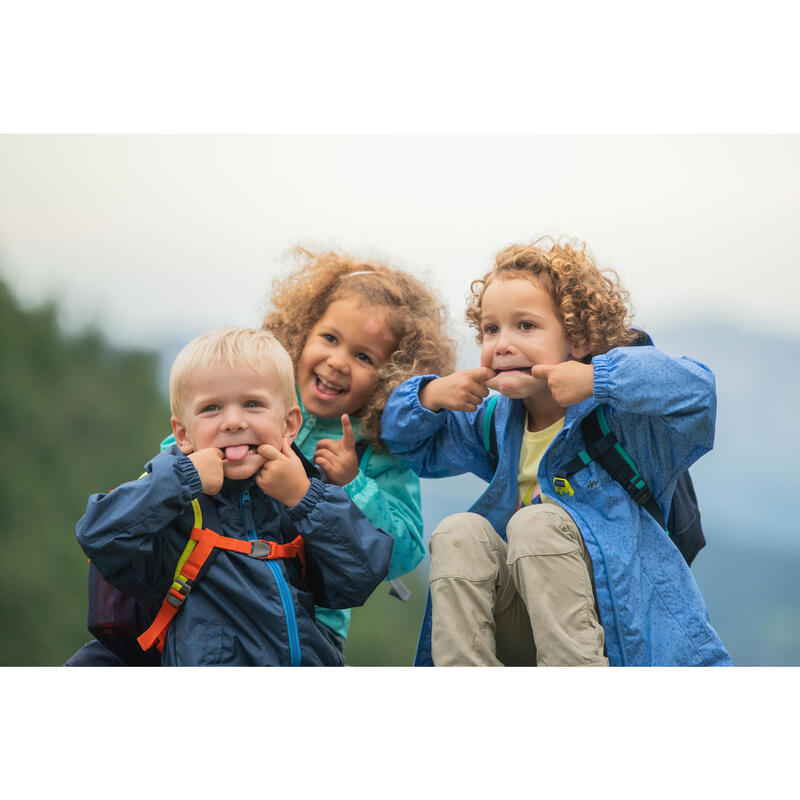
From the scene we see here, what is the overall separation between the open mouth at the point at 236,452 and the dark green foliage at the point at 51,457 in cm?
100

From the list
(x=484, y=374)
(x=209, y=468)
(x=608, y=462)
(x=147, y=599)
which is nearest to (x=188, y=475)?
(x=209, y=468)

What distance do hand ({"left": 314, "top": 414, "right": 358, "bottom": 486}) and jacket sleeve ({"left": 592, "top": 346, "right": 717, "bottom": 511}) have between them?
0.71 metres

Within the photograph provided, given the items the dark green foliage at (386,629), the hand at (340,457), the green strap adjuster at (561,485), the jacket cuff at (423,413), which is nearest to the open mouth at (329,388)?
the hand at (340,457)

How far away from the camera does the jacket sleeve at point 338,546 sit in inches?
85.8

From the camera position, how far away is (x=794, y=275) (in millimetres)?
2721

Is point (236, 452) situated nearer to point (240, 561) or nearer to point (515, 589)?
point (240, 561)

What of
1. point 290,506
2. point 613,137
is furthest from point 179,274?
point 613,137

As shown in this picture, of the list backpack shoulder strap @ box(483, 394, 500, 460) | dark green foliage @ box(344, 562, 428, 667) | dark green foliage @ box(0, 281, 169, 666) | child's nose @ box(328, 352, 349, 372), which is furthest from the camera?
dark green foliage @ box(344, 562, 428, 667)

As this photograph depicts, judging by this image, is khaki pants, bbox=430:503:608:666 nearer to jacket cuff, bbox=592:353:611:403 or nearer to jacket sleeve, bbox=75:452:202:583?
jacket cuff, bbox=592:353:611:403

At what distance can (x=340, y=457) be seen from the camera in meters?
2.59

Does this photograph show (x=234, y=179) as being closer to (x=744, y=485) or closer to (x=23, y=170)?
(x=23, y=170)

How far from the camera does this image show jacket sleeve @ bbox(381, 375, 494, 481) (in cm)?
254

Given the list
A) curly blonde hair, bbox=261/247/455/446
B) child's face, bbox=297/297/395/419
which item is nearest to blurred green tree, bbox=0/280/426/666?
curly blonde hair, bbox=261/247/455/446

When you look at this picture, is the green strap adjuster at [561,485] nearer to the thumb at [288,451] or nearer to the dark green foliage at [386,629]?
the thumb at [288,451]
